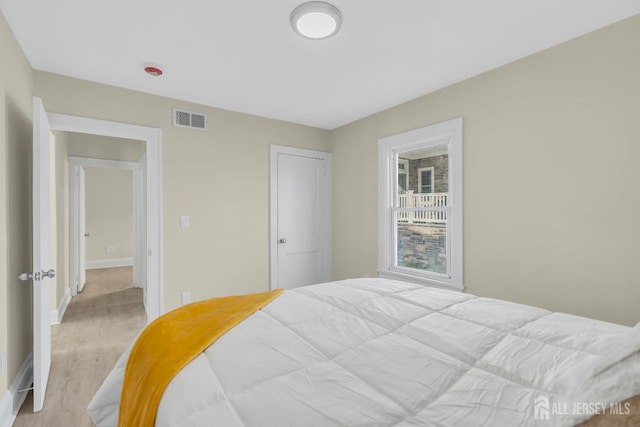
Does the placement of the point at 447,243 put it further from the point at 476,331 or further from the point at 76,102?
the point at 76,102

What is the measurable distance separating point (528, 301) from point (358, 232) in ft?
6.54

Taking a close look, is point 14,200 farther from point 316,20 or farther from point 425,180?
point 425,180

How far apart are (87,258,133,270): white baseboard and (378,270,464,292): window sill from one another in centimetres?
642

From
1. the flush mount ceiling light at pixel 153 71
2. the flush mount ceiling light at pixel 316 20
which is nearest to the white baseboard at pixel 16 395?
the flush mount ceiling light at pixel 153 71

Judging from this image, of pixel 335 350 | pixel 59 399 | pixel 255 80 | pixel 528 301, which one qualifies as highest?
pixel 255 80

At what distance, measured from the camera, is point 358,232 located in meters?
4.01

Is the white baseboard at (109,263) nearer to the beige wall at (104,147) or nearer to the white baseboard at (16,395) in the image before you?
the beige wall at (104,147)

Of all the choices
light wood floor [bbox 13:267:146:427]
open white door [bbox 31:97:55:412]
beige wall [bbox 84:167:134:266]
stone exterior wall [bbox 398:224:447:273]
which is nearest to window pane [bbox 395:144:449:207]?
stone exterior wall [bbox 398:224:447:273]

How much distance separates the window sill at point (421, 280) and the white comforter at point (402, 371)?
1.39m

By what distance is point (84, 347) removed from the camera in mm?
3059

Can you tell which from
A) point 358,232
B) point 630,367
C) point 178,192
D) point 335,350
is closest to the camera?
point 630,367

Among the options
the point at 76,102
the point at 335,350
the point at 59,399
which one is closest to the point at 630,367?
the point at 335,350

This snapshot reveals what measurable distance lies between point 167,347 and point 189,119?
2.70 m

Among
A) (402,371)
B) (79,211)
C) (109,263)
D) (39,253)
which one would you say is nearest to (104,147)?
(79,211)
